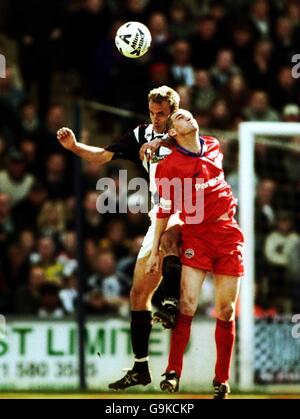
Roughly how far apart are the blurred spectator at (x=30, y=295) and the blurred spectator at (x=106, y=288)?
0.64 metres

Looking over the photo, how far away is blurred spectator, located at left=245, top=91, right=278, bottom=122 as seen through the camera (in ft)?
60.4

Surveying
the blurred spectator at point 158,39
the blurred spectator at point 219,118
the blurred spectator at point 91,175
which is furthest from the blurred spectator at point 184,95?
the blurred spectator at point 91,175

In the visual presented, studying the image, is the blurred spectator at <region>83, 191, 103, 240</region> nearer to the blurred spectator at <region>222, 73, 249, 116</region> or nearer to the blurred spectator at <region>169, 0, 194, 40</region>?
the blurred spectator at <region>222, 73, 249, 116</region>

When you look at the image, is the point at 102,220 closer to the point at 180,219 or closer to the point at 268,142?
the point at 268,142

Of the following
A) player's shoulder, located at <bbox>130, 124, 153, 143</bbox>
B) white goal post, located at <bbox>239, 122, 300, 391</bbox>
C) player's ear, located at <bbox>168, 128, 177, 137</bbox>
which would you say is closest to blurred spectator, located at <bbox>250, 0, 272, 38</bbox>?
white goal post, located at <bbox>239, 122, 300, 391</bbox>

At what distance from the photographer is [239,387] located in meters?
15.6

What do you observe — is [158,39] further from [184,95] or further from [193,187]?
[193,187]

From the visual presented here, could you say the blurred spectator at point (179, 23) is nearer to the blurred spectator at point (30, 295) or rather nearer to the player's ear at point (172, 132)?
the blurred spectator at point (30, 295)

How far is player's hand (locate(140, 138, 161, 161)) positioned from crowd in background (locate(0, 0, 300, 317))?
500 centimetres

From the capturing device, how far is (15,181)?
57.6 feet

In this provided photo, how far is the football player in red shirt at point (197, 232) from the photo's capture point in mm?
11508

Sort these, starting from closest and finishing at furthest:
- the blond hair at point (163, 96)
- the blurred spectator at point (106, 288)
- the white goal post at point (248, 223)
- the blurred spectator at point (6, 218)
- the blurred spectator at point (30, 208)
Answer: the blond hair at point (163, 96)
the white goal post at point (248, 223)
the blurred spectator at point (106, 288)
the blurred spectator at point (6, 218)
the blurred spectator at point (30, 208)

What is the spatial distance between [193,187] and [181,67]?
720 cm
